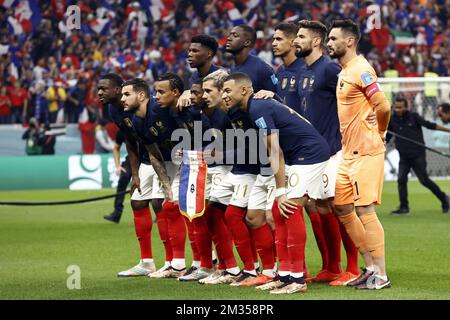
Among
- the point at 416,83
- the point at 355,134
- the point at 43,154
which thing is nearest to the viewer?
the point at 355,134

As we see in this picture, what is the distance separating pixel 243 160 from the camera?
31.6 feet

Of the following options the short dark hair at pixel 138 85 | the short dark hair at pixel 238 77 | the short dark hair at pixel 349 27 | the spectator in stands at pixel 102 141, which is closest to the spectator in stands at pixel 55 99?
the spectator in stands at pixel 102 141

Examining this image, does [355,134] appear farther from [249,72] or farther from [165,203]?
[165,203]

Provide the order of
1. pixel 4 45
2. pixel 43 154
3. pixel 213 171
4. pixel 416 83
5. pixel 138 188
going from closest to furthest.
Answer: pixel 213 171
pixel 138 188
pixel 416 83
pixel 43 154
pixel 4 45

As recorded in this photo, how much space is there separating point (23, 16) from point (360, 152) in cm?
Result: 2085

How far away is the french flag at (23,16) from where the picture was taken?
91.8ft

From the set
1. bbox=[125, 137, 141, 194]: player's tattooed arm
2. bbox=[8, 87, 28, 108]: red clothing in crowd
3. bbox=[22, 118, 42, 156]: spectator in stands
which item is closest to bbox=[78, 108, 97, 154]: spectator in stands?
bbox=[22, 118, 42, 156]: spectator in stands

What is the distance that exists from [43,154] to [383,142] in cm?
1552

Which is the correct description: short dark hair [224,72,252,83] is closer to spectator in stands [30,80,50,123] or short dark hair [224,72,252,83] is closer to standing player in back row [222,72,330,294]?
standing player in back row [222,72,330,294]

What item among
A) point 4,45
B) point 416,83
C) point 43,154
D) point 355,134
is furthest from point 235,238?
point 4,45

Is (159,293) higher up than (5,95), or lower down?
lower down

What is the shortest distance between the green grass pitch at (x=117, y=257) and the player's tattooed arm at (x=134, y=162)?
0.98 metres

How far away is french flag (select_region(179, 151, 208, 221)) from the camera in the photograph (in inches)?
386

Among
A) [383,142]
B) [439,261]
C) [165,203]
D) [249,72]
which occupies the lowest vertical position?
[439,261]
